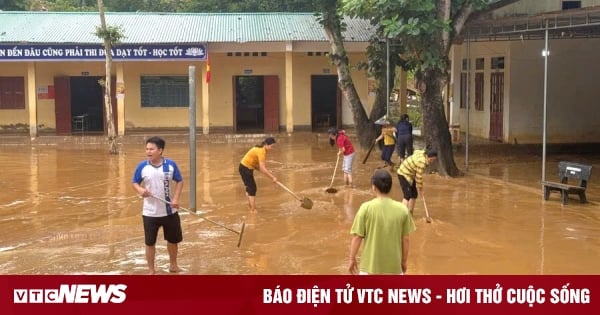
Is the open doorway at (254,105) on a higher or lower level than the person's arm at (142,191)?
higher

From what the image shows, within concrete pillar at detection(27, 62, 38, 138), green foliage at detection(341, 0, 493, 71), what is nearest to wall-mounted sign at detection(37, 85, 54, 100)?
concrete pillar at detection(27, 62, 38, 138)

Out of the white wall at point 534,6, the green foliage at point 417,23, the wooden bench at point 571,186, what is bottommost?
the wooden bench at point 571,186

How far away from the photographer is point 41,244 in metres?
8.77

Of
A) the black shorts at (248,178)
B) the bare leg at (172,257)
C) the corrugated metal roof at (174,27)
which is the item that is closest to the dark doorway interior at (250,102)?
the corrugated metal roof at (174,27)

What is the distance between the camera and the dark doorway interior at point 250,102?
1035 inches

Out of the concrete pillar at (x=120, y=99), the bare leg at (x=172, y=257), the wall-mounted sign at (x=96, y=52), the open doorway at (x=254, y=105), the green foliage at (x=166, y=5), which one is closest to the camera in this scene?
the bare leg at (x=172, y=257)

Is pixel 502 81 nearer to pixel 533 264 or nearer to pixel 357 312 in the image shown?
pixel 533 264

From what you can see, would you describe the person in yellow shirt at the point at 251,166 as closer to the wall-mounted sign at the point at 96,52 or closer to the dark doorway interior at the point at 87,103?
the wall-mounted sign at the point at 96,52

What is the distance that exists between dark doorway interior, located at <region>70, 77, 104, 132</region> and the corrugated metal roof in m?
2.49

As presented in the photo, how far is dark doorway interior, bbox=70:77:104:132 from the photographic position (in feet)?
82.8

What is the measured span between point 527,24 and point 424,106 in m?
2.74

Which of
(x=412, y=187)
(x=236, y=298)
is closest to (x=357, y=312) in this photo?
(x=236, y=298)

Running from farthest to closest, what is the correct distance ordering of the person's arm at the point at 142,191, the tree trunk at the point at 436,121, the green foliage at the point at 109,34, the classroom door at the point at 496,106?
the classroom door at the point at 496,106 < the green foliage at the point at 109,34 < the tree trunk at the point at 436,121 < the person's arm at the point at 142,191

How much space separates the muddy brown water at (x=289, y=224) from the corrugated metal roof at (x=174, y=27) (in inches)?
271
